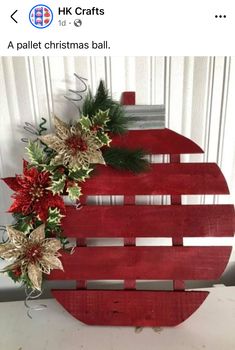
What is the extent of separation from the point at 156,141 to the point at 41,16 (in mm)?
380

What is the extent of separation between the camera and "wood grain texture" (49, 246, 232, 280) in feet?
2.62

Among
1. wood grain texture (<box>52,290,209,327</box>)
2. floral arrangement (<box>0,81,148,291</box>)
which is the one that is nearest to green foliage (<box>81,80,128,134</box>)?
floral arrangement (<box>0,81,148,291</box>)

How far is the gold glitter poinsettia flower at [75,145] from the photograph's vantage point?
2.41 feet

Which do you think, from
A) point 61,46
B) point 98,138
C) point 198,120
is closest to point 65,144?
point 98,138

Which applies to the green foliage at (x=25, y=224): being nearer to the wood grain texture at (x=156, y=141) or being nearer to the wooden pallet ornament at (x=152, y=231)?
the wooden pallet ornament at (x=152, y=231)

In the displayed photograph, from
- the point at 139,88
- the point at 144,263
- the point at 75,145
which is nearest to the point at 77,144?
the point at 75,145

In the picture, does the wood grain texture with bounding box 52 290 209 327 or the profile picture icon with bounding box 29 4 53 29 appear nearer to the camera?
the profile picture icon with bounding box 29 4 53 29

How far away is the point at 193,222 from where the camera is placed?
792 mm

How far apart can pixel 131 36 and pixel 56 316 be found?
746 millimetres

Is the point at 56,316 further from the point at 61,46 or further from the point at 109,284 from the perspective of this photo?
the point at 61,46

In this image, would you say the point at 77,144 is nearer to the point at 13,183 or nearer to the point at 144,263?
the point at 13,183

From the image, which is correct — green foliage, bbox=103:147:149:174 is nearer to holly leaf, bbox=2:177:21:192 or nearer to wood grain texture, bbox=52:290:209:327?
holly leaf, bbox=2:177:21:192

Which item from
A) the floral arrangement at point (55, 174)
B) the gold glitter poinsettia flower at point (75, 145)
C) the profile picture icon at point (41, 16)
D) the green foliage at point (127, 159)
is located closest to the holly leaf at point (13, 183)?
the floral arrangement at point (55, 174)

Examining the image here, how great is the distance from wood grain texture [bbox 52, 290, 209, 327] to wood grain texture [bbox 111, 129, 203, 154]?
1.18 feet
